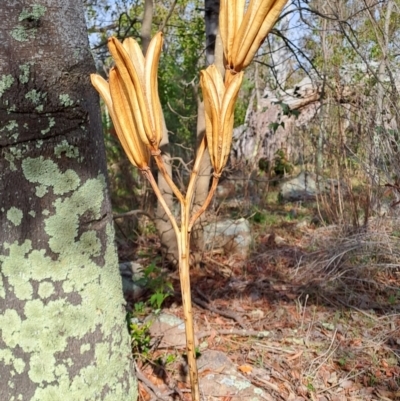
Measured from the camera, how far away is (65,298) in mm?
1119

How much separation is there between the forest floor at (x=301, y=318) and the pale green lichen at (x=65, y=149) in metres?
0.95

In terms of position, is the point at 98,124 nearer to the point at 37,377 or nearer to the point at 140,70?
the point at 140,70

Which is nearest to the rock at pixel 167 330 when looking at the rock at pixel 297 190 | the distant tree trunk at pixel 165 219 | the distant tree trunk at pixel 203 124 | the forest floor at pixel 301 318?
the forest floor at pixel 301 318

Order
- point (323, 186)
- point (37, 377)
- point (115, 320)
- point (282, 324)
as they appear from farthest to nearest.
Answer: point (323, 186)
point (282, 324)
point (115, 320)
point (37, 377)

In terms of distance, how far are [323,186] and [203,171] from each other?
50.3 inches

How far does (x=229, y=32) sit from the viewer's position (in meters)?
0.88

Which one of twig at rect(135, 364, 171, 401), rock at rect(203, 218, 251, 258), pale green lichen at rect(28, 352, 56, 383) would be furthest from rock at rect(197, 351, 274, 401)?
rock at rect(203, 218, 251, 258)

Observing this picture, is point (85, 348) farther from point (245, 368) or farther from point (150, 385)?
point (245, 368)

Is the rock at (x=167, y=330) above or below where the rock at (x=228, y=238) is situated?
below

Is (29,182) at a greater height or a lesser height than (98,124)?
lesser

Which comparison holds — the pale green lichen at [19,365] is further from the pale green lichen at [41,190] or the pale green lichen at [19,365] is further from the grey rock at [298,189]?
the grey rock at [298,189]

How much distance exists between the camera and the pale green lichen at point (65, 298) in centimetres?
108

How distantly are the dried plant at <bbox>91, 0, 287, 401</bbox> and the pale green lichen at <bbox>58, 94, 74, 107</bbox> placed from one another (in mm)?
149

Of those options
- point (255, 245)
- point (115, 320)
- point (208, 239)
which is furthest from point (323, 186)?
point (115, 320)
